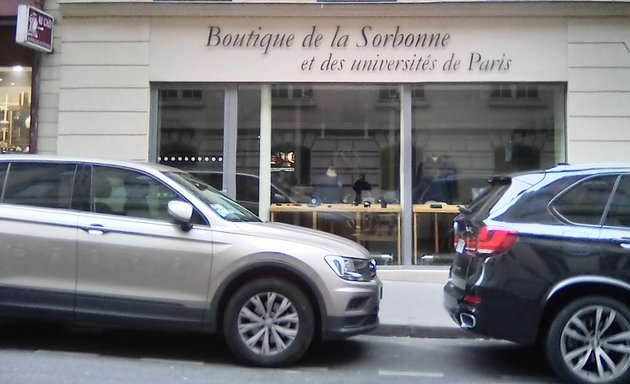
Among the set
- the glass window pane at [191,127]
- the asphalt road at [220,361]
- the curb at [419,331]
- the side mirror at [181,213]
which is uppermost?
the glass window pane at [191,127]

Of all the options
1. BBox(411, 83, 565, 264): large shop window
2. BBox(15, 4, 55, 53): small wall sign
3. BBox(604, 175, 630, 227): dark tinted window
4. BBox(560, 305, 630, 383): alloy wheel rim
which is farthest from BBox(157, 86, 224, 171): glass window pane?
BBox(560, 305, 630, 383): alloy wheel rim

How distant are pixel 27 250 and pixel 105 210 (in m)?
0.77

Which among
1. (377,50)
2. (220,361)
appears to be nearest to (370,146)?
(377,50)

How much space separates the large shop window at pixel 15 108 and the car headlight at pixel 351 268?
790 cm

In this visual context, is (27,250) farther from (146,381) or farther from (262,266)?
(262,266)

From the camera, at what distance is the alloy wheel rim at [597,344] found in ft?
17.8

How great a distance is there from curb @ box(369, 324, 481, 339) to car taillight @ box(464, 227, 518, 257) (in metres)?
2.09

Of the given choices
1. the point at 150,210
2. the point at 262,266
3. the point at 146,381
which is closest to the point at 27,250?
the point at 150,210

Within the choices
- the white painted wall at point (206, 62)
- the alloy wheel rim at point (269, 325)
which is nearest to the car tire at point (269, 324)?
the alloy wheel rim at point (269, 325)

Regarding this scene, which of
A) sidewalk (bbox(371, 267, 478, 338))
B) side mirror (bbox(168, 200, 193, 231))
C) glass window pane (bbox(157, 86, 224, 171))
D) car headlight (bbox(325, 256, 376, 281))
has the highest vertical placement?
glass window pane (bbox(157, 86, 224, 171))

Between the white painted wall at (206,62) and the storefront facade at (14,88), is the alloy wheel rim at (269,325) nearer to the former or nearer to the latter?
the white painted wall at (206,62)

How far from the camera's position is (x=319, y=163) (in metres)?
11.9

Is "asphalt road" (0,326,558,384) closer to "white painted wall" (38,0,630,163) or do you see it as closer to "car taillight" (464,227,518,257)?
"car taillight" (464,227,518,257)

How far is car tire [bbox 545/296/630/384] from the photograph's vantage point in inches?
213
